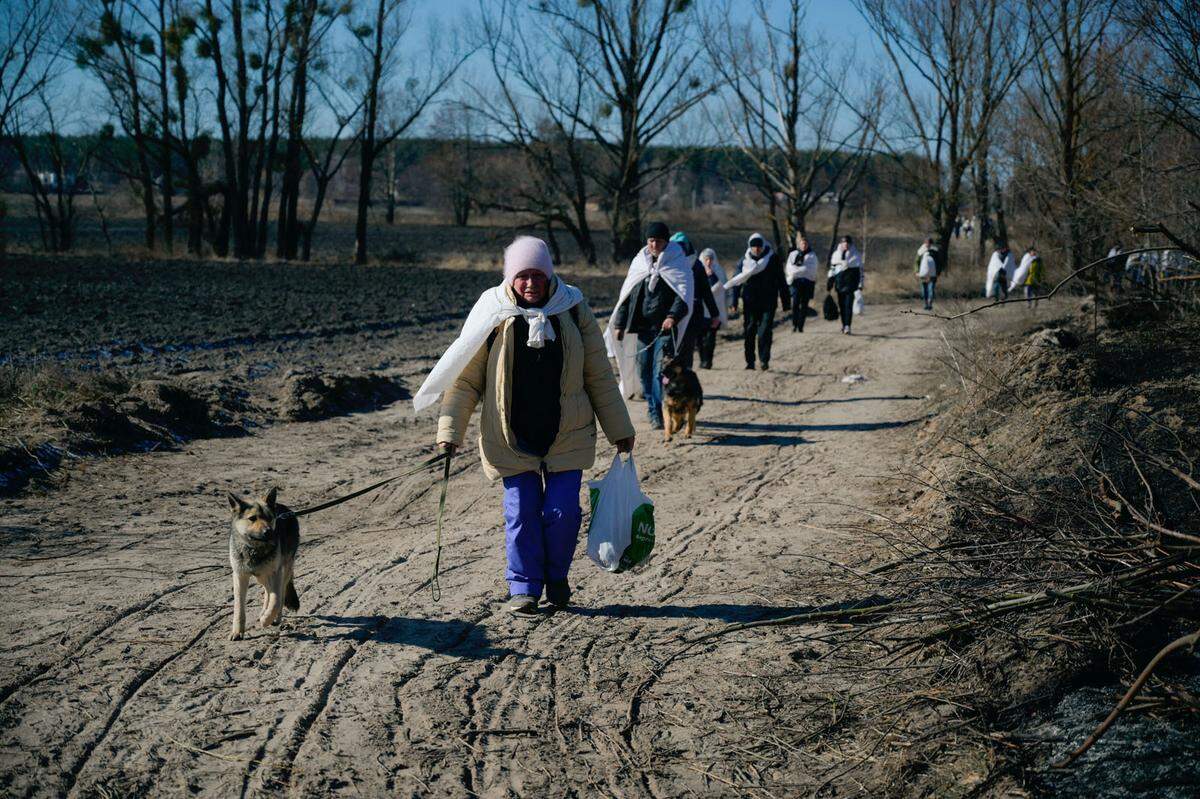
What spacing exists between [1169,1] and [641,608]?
27.1 ft

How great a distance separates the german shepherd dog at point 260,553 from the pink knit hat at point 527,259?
165cm

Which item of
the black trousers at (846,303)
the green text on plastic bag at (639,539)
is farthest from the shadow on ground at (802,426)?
the black trousers at (846,303)

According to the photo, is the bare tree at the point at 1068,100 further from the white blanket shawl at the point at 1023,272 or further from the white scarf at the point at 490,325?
the white scarf at the point at 490,325

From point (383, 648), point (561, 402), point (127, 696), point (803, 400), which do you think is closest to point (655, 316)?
point (803, 400)

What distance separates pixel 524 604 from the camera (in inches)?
208

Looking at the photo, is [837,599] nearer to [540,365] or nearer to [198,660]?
[540,365]

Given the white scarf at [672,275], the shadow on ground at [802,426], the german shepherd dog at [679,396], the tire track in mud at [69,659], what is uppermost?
the white scarf at [672,275]

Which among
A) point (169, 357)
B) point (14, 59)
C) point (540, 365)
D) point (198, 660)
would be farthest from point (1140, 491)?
point (14, 59)

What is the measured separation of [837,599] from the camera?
543 centimetres

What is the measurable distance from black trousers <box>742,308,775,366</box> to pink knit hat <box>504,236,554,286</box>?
8184 mm

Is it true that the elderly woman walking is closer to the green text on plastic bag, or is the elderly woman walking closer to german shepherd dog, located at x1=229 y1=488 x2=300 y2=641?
the green text on plastic bag

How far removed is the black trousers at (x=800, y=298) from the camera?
56.2 feet

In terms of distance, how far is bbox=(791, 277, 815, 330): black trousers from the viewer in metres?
17.1

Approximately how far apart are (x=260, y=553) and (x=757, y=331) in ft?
31.9
